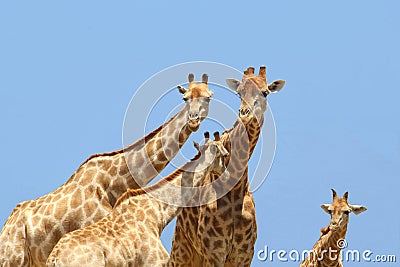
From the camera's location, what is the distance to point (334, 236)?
85.3 feet

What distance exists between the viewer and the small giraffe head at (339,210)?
26.1 meters

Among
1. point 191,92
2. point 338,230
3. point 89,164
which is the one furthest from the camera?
point 338,230

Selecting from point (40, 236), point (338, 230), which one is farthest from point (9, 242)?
point (338, 230)

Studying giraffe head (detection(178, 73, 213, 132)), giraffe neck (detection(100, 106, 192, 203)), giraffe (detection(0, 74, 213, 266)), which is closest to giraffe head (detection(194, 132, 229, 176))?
giraffe head (detection(178, 73, 213, 132))

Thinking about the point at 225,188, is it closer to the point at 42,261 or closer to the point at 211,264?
the point at 211,264

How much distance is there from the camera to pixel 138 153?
882 inches

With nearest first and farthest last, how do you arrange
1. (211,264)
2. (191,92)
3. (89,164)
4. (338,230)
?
(211,264)
(191,92)
(89,164)
(338,230)

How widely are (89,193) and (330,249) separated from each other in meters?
5.82

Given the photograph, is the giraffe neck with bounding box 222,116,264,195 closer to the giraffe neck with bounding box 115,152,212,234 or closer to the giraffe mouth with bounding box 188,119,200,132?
the giraffe neck with bounding box 115,152,212,234

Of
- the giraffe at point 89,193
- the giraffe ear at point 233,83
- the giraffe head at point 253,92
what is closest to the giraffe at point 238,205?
the giraffe head at point 253,92

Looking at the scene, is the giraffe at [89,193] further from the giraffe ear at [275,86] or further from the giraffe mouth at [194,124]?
the giraffe ear at [275,86]

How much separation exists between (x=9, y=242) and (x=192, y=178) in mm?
3518

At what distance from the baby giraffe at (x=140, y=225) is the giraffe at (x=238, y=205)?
265mm

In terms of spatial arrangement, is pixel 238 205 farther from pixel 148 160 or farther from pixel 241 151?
pixel 148 160
